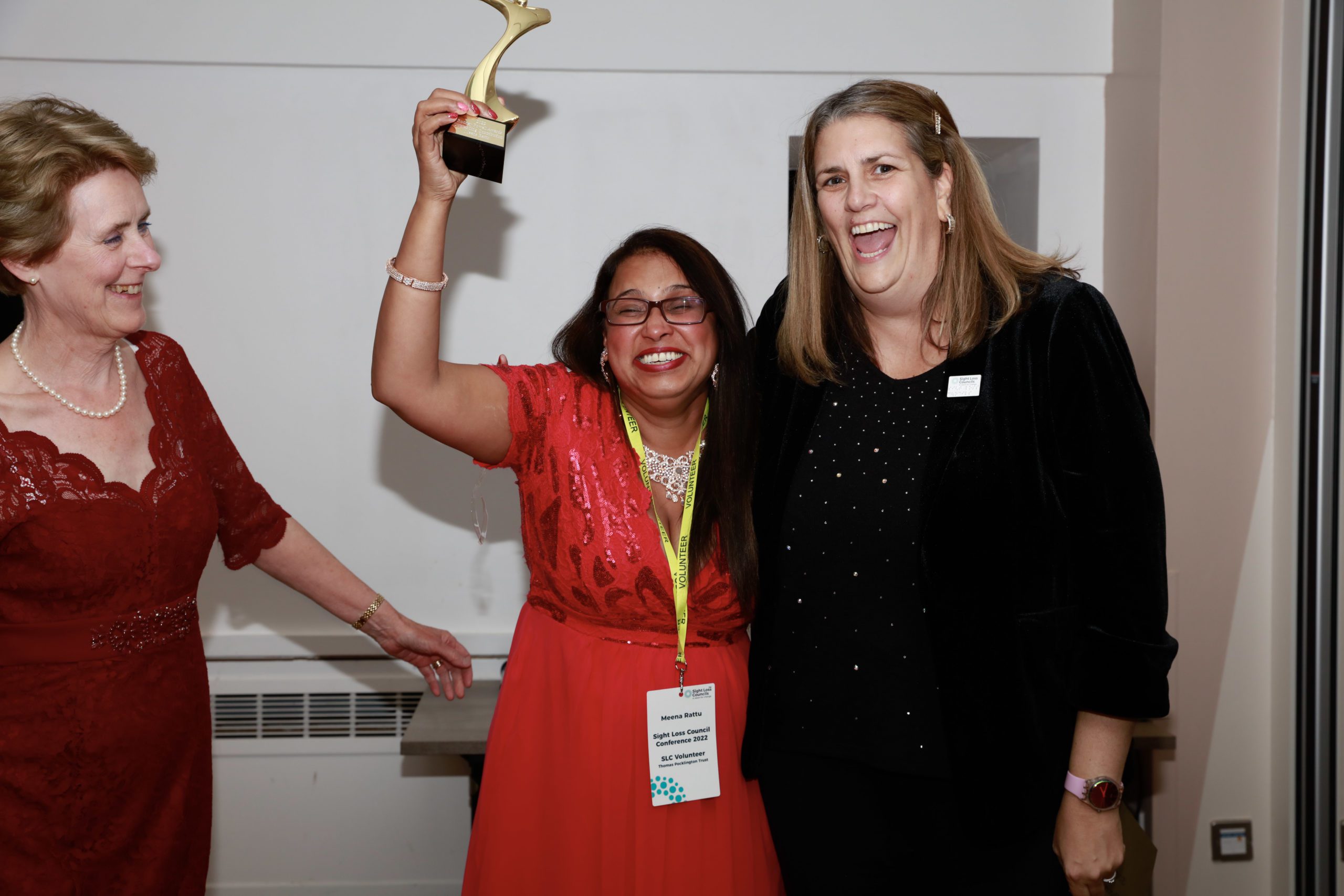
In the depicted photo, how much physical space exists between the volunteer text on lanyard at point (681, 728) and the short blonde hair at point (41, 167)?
107 cm

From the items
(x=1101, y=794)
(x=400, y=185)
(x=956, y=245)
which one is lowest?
(x=1101, y=794)

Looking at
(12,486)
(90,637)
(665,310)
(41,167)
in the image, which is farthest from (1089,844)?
(41,167)

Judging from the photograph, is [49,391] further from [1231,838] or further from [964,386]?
[1231,838]

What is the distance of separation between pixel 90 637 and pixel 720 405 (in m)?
1.15

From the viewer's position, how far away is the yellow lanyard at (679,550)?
5.86 feet

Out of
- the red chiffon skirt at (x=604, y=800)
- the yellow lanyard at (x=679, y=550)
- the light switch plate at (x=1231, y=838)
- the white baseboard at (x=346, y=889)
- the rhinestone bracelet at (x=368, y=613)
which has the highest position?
the yellow lanyard at (x=679, y=550)

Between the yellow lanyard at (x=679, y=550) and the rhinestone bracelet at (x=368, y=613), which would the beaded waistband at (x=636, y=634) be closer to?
the yellow lanyard at (x=679, y=550)

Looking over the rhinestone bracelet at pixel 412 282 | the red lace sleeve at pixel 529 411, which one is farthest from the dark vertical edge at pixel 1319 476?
the rhinestone bracelet at pixel 412 282

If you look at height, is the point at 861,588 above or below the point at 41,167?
below

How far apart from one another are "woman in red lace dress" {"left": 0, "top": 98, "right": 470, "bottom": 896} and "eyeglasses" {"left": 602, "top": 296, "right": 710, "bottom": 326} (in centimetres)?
80

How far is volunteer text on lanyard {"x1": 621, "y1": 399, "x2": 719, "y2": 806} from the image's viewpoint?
176 cm

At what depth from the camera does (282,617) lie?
3.10 meters

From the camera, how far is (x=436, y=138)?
1.55m

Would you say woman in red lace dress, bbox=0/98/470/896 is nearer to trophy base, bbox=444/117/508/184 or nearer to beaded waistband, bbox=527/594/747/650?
trophy base, bbox=444/117/508/184
